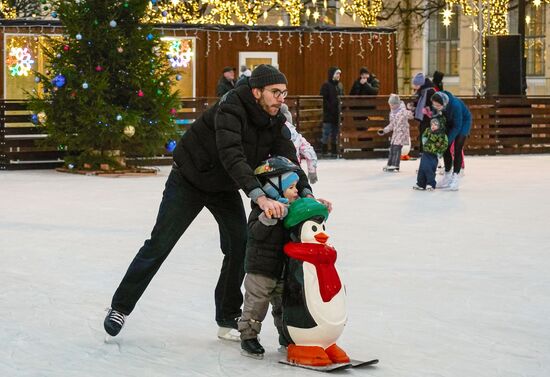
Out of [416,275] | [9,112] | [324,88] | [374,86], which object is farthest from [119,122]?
[416,275]

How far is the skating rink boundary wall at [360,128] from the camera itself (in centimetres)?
2252

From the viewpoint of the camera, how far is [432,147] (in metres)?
17.4

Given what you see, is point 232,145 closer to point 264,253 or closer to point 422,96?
point 264,253

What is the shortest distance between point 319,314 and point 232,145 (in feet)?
2.79

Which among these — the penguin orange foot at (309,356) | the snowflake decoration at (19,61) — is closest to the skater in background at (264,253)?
the penguin orange foot at (309,356)

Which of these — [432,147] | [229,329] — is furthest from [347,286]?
[432,147]

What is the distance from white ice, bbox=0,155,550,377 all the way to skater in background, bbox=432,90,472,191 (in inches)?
38.4

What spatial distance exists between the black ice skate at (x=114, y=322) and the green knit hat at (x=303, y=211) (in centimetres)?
108

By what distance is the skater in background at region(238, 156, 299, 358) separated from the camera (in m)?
6.49

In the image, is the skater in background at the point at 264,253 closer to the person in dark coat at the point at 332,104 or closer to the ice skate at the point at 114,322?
the ice skate at the point at 114,322

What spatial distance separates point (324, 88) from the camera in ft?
84.0

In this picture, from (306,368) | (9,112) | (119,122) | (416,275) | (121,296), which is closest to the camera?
(306,368)

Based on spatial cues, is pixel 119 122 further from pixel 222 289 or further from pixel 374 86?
pixel 222 289

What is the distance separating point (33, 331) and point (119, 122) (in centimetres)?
1314
